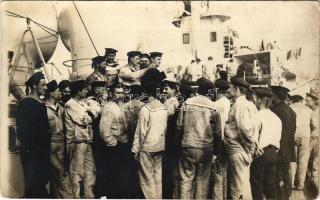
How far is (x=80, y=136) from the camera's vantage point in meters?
2.80

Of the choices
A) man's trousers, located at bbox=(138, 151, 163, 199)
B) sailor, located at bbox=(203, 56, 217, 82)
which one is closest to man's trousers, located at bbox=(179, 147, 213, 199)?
man's trousers, located at bbox=(138, 151, 163, 199)

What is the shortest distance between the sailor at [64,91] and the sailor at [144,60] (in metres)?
0.52

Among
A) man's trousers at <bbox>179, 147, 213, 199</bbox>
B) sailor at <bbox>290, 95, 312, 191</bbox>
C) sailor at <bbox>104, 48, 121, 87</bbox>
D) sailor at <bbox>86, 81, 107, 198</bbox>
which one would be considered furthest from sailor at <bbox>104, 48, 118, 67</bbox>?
sailor at <bbox>290, 95, 312, 191</bbox>

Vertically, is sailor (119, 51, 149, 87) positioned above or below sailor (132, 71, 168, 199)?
above

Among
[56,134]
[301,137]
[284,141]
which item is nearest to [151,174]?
[56,134]

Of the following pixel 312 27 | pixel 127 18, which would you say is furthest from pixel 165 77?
pixel 312 27

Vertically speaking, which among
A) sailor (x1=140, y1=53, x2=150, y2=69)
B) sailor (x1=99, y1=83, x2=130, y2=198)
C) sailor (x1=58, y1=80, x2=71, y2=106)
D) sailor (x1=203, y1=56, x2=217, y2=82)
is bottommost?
sailor (x1=99, y1=83, x2=130, y2=198)

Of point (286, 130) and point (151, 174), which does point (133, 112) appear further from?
point (286, 130)

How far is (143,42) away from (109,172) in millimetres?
927

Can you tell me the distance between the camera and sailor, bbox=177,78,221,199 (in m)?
2.75

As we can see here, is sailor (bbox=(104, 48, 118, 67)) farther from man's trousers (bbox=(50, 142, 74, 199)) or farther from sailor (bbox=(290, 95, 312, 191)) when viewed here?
sailor (bbox=(290, 95, 312, 191))

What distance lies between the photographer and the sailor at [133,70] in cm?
280

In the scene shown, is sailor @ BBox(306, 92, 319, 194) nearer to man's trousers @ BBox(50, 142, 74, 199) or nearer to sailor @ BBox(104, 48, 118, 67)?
sailor @ BBox(104, 48, 118, 67)

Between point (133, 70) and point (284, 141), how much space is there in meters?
1.15
